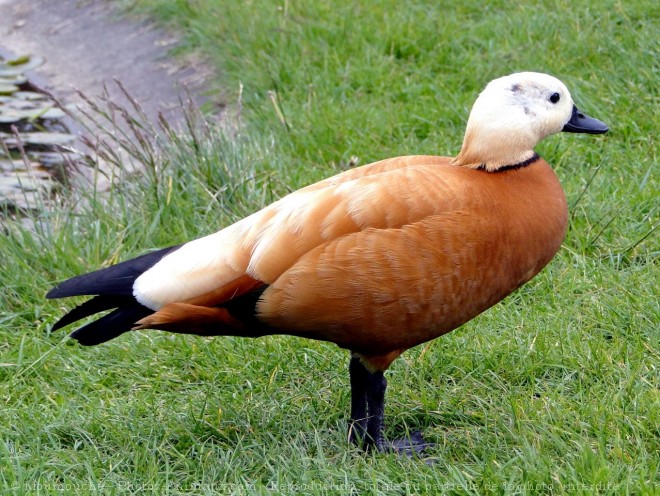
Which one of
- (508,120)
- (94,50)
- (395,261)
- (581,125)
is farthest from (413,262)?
(94,50)

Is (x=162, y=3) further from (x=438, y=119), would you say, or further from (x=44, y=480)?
(x=44, y=480)

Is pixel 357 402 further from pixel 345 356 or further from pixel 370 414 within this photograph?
pixel 345 356

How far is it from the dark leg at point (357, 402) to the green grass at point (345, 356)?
65 millimetres

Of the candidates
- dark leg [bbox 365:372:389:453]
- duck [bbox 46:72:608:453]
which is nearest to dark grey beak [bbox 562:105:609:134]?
duck [bbox 46:72:608:453]

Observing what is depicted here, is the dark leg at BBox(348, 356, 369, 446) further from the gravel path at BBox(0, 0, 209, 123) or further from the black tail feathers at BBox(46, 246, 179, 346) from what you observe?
the gravel path at BBox(0, 0, 209, 123)

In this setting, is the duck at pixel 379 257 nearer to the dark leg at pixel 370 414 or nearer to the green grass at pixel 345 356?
the dark leg at pixel 370 414

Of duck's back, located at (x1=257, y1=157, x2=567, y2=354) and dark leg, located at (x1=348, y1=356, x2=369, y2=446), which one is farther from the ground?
duck's back, located at (x1=257, y1=157, x2=567, y2=354)

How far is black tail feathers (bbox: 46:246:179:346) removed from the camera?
3293 millimetres

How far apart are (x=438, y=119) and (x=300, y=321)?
109 inches

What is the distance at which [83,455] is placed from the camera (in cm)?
342

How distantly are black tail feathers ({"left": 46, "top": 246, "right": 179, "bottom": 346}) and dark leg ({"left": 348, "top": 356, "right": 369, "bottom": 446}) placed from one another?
72cm

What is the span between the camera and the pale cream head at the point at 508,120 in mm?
3271

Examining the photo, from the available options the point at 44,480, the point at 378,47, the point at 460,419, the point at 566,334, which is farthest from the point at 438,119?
the point at 44,480

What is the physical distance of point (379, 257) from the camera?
3074 millimetres
